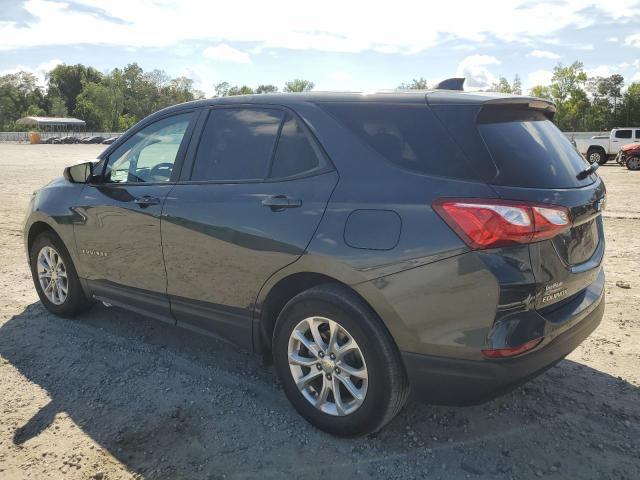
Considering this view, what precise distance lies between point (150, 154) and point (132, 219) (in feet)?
1.70

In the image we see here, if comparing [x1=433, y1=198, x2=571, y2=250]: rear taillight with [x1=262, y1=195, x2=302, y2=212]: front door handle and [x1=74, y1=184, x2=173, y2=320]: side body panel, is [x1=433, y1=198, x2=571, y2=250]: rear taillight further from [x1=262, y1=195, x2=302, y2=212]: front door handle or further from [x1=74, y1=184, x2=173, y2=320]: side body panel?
[x1=74, y1=184, x2=173, y2=320]: side body panel

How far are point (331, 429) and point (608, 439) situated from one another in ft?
4.79

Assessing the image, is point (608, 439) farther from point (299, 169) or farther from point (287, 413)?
point (299, 169)

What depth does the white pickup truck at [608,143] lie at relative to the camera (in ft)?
82.1

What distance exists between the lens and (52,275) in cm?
469

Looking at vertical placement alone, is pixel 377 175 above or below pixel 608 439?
above

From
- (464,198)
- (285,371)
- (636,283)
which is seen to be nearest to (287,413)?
(285,371)

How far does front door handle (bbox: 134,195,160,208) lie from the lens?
364 cm

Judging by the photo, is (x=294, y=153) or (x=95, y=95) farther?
(x=95, y=95)

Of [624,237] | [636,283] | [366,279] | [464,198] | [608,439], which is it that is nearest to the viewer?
[464,198]

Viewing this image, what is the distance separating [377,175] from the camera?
8.80ft

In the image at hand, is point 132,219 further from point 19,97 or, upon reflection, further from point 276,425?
point 19,97

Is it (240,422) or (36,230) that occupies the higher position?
(36,230)

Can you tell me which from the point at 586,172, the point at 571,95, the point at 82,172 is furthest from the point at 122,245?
the point at 571,95
